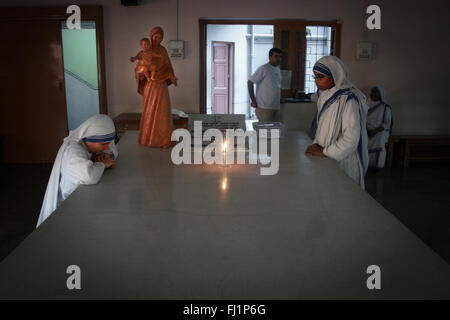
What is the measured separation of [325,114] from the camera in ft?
9.23

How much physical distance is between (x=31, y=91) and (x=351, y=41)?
4.56m

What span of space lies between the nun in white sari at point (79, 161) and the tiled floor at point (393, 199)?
1400mm

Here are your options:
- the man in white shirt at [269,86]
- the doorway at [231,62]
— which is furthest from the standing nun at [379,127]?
the doorway at [231,62]

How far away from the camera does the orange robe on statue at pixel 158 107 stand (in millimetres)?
2975

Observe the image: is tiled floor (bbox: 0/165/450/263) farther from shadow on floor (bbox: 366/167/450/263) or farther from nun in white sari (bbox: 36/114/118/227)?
nun in white sari (bbox: 36/114/118/227)

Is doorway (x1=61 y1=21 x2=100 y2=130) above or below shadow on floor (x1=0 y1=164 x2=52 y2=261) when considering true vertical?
above

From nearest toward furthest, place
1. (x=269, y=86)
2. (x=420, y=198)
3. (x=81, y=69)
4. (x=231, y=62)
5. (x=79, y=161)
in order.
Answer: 1. (x=79, y=161)
2. (x=420, y=198)
3. (x=269, y=86)
4. (x=81, y=69)
5. (x=231, y=62)

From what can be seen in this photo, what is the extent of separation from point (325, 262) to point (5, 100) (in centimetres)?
591

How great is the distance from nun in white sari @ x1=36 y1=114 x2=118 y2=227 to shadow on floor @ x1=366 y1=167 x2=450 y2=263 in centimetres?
262

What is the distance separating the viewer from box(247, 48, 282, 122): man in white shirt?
19.0 feet

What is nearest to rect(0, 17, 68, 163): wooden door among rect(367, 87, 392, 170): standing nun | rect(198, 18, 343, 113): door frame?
rect(198, 18, 343, 113): door frame

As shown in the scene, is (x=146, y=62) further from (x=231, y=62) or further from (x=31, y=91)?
(x=231, y=62)

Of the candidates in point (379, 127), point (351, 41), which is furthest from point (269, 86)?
point (379, 127)

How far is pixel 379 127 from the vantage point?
569 centimetres
